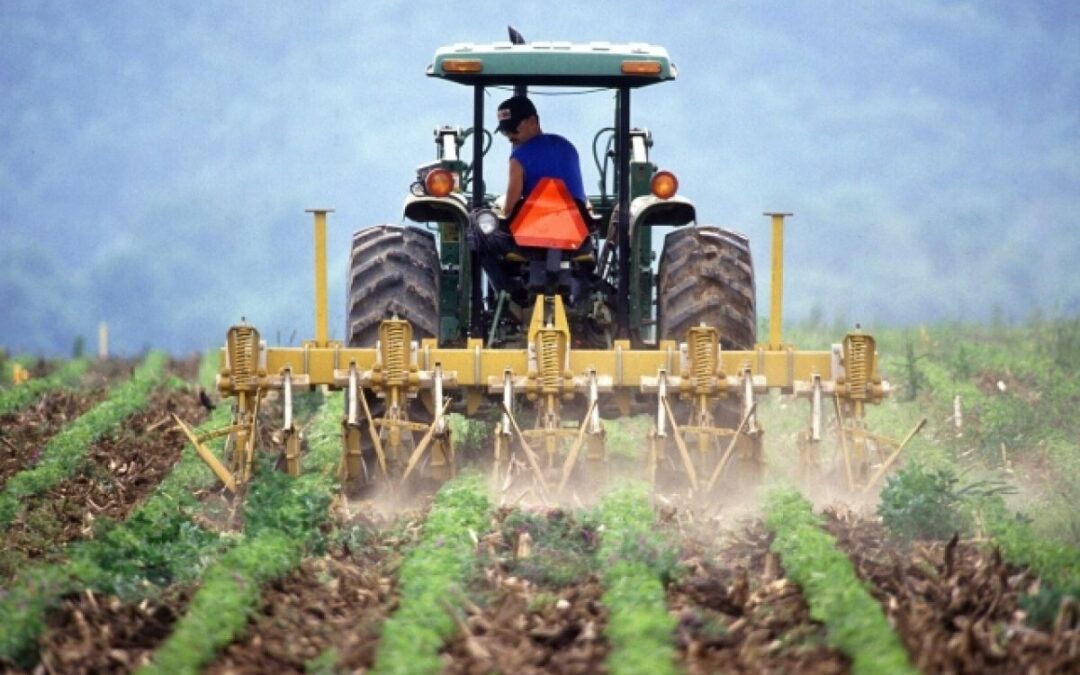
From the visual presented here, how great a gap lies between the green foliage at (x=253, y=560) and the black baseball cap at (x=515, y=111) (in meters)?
2.38

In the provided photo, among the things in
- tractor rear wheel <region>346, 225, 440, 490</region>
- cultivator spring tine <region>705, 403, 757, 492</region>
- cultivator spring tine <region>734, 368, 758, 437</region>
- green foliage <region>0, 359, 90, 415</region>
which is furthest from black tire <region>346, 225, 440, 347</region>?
green foliage <region>0, 359, 90, 415</region>

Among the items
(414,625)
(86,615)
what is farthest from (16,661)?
(414,625)

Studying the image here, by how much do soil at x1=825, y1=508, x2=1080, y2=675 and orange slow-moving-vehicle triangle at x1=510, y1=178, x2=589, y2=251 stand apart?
121 inches

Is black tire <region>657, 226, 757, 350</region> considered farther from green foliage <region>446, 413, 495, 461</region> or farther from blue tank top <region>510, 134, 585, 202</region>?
green foliage <region>446, 413, 495, 461</region>

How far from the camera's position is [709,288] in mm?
12750

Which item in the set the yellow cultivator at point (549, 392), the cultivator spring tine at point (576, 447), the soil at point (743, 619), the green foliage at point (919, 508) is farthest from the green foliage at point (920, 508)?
the cultivator spring tine at point (576, 447)

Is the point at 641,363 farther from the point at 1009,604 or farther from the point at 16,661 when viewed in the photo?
the point at 16,661

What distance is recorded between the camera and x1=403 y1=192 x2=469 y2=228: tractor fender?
12.6m

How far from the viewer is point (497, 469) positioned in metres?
11.7

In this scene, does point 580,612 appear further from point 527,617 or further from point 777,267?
point 777,267

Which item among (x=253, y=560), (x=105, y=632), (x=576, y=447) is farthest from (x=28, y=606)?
(x=576, y=447)

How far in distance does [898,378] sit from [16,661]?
1201cm

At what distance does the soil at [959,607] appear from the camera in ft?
24.6

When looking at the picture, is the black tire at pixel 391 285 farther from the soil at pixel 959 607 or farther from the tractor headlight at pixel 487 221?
the soil at pixel 959 607
